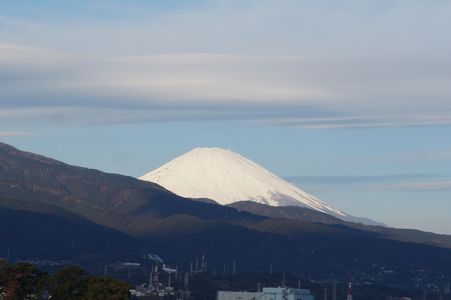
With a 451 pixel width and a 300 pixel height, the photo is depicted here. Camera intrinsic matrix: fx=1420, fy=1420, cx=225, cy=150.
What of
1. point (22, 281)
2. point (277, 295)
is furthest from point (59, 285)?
point (277, 295)

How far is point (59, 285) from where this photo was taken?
4318 inches

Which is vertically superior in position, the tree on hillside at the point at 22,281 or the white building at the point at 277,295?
the white building at the point at 277,295

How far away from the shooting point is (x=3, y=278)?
108688 millimetres

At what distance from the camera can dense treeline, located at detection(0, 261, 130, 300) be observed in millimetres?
104938

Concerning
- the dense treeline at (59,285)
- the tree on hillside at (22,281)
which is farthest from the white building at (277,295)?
the tree on hillside at (22,281)

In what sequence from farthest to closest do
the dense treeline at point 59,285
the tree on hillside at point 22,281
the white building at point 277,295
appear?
the white building at point 277,295, the tree on hillside at point 22,281, the dense treeline at point 59,285

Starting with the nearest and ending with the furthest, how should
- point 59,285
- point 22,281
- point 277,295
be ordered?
point 22,281 < point 59,285 < point 277,295

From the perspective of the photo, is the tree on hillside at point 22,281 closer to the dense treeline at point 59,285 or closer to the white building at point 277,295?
the dense treeline at point 59,285

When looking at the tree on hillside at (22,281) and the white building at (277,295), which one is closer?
the tree on hillside at (22,281)

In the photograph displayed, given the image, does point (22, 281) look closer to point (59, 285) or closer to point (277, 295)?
point (59, 285)

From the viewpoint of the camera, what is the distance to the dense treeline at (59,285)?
344 ft

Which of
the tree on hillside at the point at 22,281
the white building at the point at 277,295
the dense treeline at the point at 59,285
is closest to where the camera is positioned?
the dense treeline at the point at 59,285

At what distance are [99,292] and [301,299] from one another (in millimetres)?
82768

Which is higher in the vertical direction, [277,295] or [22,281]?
[277,295]
